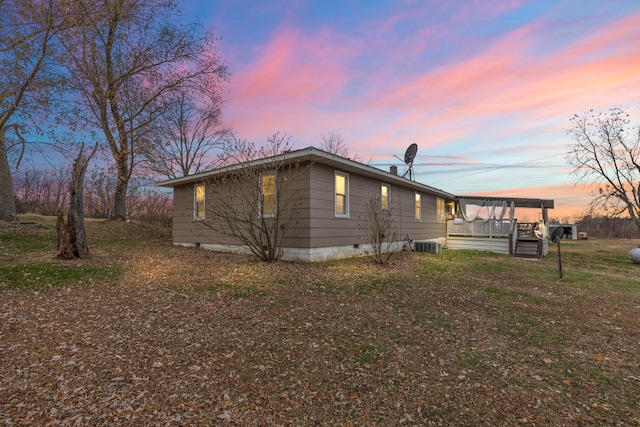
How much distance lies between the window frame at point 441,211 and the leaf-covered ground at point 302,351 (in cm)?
1176

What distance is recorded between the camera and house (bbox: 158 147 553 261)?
9094 mm

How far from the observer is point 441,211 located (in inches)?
760

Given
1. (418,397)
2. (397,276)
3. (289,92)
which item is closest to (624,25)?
(397,276)

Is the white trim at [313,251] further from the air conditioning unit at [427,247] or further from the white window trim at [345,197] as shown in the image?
the air conditioning unit at [427,247]

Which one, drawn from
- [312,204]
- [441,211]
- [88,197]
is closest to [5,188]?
[312,204]

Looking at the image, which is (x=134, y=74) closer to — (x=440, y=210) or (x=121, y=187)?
(x=121, y=187)

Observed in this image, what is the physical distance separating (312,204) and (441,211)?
12.9 m

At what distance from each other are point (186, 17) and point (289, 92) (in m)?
6.41

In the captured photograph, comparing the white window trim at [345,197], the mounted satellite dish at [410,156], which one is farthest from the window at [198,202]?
the mounted satellite dish at [410,156]

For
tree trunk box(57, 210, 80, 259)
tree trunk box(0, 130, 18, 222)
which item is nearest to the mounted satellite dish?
tree trunk box(57, 210, 80, 259)

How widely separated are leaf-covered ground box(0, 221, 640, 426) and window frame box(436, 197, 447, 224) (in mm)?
11755

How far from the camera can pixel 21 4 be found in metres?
8.62

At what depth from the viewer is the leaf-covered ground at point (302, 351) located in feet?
8.45

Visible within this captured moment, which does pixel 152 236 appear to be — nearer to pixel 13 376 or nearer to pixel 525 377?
pixel 13 376
